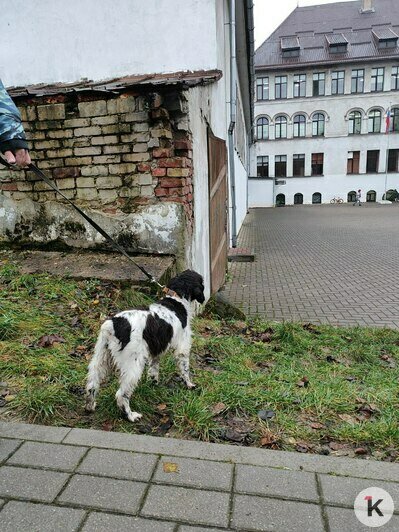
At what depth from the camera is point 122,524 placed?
1859 millimetres

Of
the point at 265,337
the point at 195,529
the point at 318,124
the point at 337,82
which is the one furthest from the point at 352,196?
the point at 195,529

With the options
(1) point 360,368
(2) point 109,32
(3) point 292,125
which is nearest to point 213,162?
(2) point 109,32

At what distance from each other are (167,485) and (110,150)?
388 cm

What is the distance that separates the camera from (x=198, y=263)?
577cm

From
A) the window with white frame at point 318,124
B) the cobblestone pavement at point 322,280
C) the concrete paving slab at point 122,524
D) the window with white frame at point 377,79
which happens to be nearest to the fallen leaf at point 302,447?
the concrete paving slab at point 122,524

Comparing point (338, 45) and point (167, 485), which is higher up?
point (338, 45)

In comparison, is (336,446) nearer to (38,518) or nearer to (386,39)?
(38,518)

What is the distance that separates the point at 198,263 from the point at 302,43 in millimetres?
44091

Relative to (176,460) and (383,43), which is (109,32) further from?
(383,43)

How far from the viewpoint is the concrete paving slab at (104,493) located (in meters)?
1.96

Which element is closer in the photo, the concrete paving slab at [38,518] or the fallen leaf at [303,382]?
the concrete paving slab at [38,518]

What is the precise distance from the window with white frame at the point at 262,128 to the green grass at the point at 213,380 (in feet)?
130

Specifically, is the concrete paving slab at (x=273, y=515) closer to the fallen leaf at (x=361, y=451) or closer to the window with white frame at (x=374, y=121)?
the fallen leaf at (x=361, y=451)

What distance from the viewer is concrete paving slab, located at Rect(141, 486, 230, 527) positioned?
190 cm
